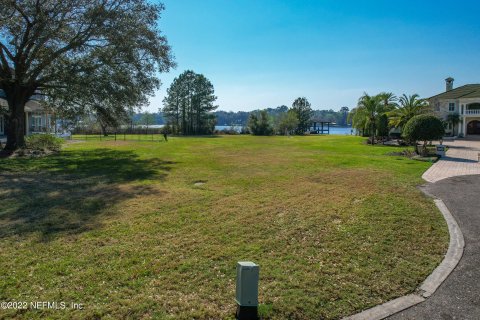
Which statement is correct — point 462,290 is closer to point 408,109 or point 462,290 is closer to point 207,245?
point 207,245

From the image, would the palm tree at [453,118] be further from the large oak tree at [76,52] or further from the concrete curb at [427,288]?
the concrete curb at [427,288]

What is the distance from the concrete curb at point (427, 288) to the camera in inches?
160

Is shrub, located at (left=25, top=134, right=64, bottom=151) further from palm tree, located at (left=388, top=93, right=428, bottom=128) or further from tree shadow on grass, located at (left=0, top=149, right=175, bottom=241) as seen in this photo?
palm tree, located at (left=388, top=93, right=428, bottom=128)

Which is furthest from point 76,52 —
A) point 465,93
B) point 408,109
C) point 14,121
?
point 465,93

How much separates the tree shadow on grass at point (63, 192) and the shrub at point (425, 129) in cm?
1596

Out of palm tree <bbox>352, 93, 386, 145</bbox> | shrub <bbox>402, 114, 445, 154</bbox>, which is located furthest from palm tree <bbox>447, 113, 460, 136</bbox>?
shrub <bbox>402, 114, 445, 154</bbox>

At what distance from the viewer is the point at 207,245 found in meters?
6.01

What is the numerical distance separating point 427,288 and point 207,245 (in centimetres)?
340

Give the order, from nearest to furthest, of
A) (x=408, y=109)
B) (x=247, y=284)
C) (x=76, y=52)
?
(x=247, y=284)
(x=76, y=52)
(x=408, y=109)

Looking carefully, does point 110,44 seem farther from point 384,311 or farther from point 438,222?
point 384,311

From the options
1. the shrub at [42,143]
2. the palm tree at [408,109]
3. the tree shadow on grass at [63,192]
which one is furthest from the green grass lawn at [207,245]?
the palm tree at [408,109]

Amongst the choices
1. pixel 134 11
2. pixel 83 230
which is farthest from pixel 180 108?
pixel 83 230

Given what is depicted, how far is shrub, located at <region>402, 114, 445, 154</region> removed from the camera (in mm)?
22266

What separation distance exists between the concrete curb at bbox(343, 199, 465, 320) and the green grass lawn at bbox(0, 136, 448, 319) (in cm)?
13
